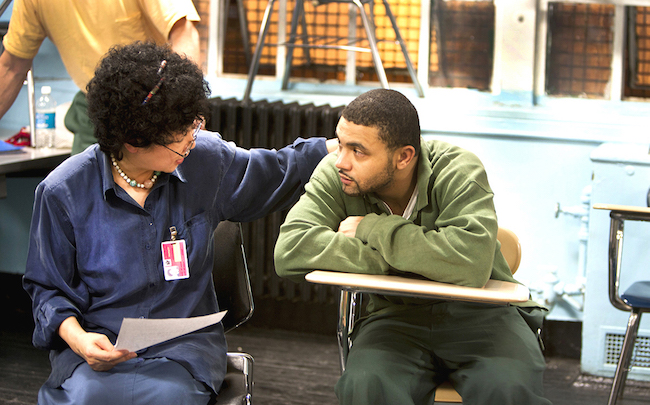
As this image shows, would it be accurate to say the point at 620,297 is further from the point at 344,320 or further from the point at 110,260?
the point at 110,260

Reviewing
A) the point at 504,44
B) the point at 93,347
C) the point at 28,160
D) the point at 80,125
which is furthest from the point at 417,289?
the point at 504,44

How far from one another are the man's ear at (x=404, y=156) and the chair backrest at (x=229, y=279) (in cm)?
49

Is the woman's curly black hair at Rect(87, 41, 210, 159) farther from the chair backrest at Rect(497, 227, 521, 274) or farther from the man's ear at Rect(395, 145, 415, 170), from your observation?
the chair backrest at Rect(497, 227, 521, 274)

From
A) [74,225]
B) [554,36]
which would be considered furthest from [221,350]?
[554,36]

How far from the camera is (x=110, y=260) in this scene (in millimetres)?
1373

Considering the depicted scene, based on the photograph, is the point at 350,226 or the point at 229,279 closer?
the point at 350,226

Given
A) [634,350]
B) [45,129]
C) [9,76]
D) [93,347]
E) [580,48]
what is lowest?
[634,350]

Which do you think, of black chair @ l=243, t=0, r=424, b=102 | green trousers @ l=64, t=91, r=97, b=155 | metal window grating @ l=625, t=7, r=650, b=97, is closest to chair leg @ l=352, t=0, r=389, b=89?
black chair @ l=243, t=0, r=424, b=102

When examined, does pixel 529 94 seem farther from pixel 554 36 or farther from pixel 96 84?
pixel 96 84

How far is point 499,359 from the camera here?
1.44m

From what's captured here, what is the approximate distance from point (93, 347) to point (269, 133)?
1895 mm

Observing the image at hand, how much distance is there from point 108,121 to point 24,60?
1334 millimetres

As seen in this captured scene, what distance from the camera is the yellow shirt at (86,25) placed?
86.4 inches

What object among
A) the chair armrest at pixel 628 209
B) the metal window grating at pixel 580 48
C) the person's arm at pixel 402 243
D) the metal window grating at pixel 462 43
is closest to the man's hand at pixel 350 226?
the person's arm at pixel 402 243
